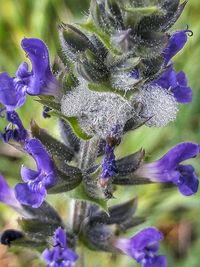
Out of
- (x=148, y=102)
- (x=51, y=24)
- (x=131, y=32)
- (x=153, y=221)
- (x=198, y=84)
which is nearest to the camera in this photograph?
(x=131, y=32)

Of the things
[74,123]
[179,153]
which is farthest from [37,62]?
[179,153]

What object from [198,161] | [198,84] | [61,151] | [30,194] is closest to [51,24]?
[198,84]

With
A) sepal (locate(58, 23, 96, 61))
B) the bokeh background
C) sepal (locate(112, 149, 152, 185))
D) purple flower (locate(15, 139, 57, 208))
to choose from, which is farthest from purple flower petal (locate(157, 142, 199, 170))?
the bokeh background

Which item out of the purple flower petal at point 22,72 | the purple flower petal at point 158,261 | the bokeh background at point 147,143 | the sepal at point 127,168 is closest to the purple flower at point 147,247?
the purple flower petal at point 158,261

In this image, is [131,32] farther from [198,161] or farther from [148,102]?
[198,161]

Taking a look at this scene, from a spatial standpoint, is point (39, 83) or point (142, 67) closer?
point (142, 67)

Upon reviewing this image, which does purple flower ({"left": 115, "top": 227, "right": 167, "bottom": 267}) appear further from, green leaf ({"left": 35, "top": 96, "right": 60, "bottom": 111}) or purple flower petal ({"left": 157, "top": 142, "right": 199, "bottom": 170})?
green leaf ({"left": 35, "top": 96, "right": 60, "bottom": 111})

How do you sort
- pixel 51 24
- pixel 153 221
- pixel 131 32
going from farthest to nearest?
1. pixel 51 24
2. pixel 153 221
3. pixel 131 32
